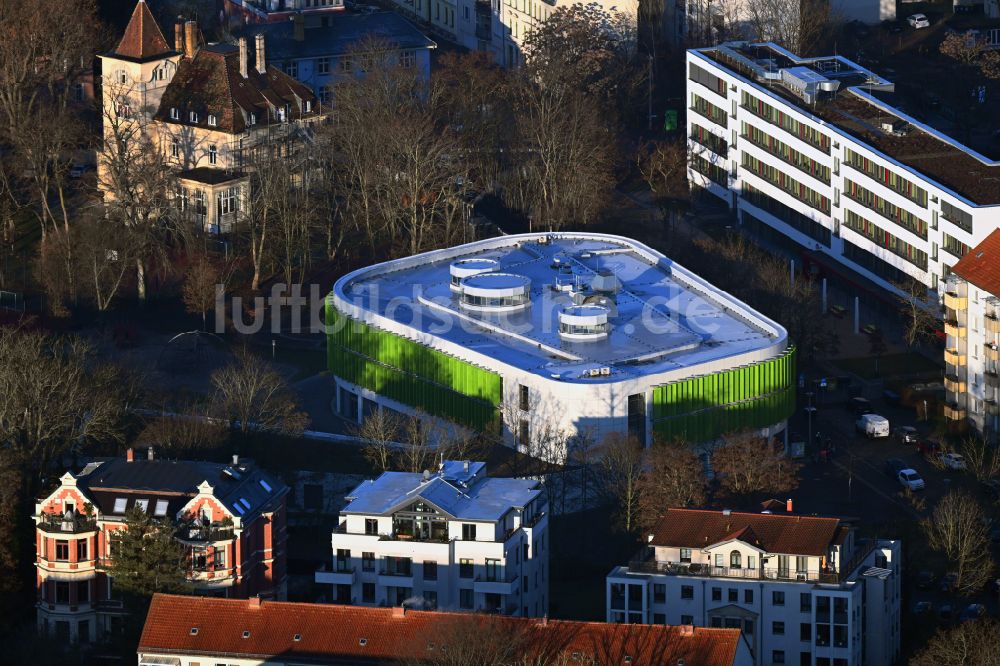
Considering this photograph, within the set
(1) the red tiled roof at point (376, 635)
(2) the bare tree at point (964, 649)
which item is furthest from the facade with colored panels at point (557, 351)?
(2) the bare tree at point (964, 649)

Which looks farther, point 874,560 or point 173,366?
point 173,366

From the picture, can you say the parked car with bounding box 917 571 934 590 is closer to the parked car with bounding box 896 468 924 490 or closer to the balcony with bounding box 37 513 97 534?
the parked car with bounding box 896 468 924 490

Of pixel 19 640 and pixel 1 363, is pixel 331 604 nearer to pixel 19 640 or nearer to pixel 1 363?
pixel 19 640

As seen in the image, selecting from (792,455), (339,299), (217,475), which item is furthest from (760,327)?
(217,475)

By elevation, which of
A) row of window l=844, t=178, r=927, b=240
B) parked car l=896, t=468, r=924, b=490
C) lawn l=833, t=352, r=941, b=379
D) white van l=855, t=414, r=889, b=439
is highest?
row of window l=844, t=178, r=927, b=240

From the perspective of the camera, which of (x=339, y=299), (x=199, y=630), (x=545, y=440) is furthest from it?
(x=339, y=299)

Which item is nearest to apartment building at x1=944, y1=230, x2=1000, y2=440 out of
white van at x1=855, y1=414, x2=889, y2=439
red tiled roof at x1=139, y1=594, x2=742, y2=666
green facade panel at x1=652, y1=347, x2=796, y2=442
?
white van at x1=855, y1=414, x2=889, y2=439
